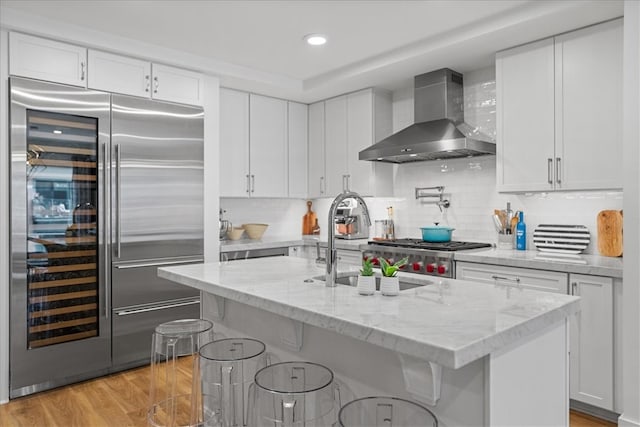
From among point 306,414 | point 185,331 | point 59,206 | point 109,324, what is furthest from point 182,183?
point 306,414

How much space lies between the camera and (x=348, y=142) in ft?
15.5

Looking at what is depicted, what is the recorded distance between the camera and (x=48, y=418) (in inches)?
110

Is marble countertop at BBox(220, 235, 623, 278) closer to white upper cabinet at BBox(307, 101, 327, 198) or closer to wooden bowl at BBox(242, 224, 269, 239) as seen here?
white upper cabinet at BBox(307, 101, 327, 198)

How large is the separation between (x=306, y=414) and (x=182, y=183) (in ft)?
8.42

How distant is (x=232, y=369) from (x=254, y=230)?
115 inches

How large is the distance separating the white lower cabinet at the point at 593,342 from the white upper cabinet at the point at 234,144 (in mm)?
3078

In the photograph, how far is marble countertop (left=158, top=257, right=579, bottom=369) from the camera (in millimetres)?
1233

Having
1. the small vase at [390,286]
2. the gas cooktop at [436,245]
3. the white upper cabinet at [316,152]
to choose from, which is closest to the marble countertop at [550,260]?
the gas cooktop at [436,245]

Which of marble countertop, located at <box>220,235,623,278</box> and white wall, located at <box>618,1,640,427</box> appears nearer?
white wall, located at <box>618,1,640,427</box>

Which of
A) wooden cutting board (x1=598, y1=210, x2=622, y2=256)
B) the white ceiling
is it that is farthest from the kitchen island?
the white ceiling

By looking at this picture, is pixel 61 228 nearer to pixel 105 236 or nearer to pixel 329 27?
pixel 105 236

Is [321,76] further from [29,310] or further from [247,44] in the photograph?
[29,310]

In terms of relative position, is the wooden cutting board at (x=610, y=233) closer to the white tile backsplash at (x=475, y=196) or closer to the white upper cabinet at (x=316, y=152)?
the white tile backsplash at (x=475, y=196)

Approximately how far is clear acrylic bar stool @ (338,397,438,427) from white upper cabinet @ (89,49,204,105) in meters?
3.03
